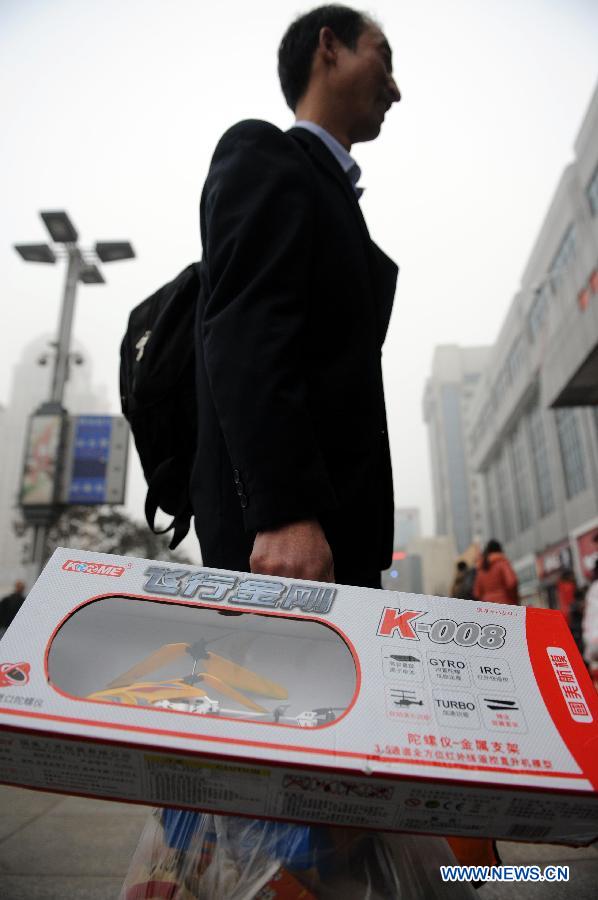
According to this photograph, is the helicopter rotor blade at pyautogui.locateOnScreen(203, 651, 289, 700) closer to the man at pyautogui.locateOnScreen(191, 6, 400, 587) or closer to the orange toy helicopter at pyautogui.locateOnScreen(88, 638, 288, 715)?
the orange toy helicopter at pyautogui.locateOnScreen(88, 638, 288, 715)

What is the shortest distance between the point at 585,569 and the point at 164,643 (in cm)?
2035

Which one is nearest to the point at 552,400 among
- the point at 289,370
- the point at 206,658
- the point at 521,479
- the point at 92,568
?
the point at 289,370

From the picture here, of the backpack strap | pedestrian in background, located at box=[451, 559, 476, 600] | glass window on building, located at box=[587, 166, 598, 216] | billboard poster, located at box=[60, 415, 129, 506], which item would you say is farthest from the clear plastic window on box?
glass window on building, located at box=[587, 166, 598, 216]

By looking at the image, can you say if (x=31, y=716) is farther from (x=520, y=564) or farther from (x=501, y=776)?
(x=520, y=564)

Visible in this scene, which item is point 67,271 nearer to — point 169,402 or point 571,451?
point 169,402

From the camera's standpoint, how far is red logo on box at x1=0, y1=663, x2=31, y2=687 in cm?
68

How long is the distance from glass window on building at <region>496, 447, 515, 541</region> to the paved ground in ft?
109

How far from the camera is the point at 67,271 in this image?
32.0ft

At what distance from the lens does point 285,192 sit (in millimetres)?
1260

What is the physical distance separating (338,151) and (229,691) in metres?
1.29

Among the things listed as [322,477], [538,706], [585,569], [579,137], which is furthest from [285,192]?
[579,137]

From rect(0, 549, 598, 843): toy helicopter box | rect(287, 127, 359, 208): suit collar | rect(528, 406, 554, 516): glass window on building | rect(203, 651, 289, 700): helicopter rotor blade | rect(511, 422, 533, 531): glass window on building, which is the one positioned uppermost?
rect(287, 127, 359, 208): suit collar

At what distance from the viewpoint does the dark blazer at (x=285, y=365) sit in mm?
1072

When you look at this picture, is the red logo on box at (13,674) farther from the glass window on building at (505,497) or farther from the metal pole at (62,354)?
the glass window on building at (505,497)
